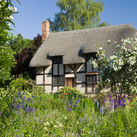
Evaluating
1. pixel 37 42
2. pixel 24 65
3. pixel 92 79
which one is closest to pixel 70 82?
pixel 92 79

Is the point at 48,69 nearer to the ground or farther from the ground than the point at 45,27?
nearer to the ground

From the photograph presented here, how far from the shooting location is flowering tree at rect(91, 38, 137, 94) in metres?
7.18

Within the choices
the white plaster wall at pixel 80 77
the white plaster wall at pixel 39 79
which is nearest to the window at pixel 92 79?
the white plaster wall at pixel 80 77

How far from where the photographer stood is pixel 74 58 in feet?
50.8

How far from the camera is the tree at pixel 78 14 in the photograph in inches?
878

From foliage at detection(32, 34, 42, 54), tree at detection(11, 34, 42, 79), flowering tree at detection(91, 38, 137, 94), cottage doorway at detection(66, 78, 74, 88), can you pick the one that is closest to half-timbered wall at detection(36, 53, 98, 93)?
cottage doorway at detection(66, 78, 74, 88)

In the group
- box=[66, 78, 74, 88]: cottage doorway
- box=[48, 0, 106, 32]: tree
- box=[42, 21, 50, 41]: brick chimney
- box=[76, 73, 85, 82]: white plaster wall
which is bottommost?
box=[66, 78, 74, 88]: cottage doorway

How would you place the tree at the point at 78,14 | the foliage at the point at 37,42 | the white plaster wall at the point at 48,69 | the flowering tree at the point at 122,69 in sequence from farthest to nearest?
the tree at the point at 78,14 < the foliage at the point at 37,42 < the white plaster wall at the point at 48,69 < the flowering tree at the point at 122,69

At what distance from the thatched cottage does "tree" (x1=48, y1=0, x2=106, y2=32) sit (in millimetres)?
5167

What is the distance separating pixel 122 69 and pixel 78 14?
16.1 m

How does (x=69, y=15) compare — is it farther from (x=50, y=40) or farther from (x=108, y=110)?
(x=108, y=110)

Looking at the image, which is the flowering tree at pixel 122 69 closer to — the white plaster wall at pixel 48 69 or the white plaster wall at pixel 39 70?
the white plaster wall at pixel 48 69

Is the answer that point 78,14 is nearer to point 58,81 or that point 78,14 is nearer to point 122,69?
A: point 58,81

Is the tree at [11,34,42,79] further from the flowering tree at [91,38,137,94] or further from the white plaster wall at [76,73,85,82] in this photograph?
the flowering tree at [91,38,137,94]
